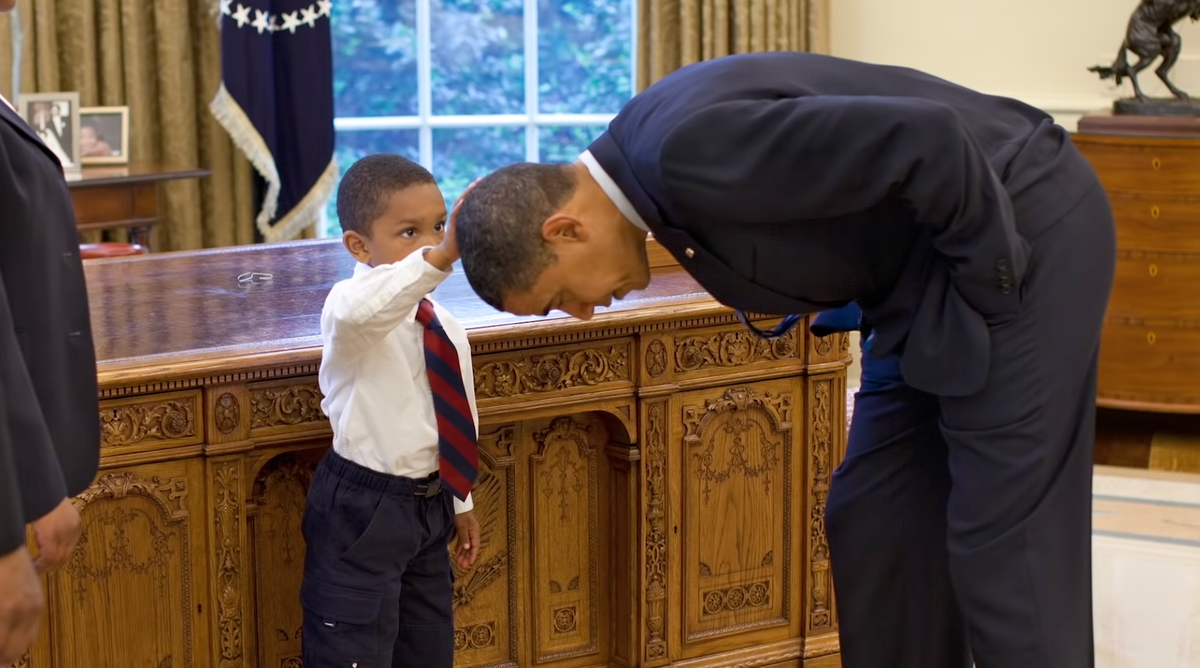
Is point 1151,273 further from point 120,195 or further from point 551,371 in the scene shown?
point 120,195

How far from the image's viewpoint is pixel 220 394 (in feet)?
8.54

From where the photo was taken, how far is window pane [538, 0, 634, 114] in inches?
266

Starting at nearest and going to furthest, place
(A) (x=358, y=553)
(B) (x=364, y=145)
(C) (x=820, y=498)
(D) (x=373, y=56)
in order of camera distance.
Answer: (A) (x=358, y=553) < (C) (x=820, y=498) < (D) (x=373, y=56) < (B) (x=364, y=145)

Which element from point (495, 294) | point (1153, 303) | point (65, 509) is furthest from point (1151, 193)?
point (65, 509)

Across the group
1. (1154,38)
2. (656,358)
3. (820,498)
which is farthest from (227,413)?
(1154,38)

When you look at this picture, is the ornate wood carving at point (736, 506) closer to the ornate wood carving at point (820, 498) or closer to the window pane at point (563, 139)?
the ornate wood carving at point (820, 498)

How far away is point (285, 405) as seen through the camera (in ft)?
8.82

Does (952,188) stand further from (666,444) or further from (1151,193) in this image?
(1151,193)

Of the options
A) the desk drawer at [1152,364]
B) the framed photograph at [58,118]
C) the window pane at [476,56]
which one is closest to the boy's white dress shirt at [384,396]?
the framed photograph at [58,118]

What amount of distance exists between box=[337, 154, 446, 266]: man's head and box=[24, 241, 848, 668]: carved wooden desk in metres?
0.27

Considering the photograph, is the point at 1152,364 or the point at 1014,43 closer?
the point at 1152,364

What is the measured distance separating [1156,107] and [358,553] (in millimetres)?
3886

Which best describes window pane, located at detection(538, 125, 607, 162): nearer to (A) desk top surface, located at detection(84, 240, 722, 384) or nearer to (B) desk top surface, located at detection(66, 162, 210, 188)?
(B) desk top surface, located at detection(66, 162, 210, 188)

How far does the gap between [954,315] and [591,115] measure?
5.04m
